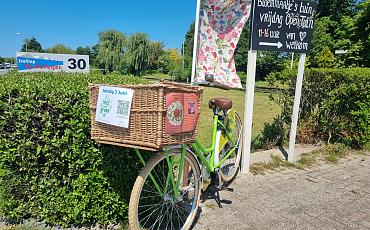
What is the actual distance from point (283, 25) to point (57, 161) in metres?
3.30

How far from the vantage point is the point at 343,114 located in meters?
5.22

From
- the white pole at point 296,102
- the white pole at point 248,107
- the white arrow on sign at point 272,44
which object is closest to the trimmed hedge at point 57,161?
the white pole at point 248,107

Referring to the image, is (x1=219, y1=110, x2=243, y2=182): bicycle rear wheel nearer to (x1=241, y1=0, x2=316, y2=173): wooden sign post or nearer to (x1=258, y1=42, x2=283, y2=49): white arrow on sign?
(x1=241, y1=0, x2=316, y2=173): wooden sign post

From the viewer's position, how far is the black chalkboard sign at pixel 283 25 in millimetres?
3641

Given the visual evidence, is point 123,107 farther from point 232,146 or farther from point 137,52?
point 137,52

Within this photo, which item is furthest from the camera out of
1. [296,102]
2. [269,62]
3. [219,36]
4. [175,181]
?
[269,62]

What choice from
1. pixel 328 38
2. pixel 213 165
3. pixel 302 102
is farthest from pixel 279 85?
pixel 328 38

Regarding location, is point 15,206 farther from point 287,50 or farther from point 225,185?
point 287,50

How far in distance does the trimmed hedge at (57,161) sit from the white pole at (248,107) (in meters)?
1.84

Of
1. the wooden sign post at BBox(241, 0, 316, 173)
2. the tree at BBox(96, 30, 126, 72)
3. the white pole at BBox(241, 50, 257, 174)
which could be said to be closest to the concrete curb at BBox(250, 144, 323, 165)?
the white pole at BBox(241, 50, 257, 174)

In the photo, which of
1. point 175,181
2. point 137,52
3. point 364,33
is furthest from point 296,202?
point 137,52

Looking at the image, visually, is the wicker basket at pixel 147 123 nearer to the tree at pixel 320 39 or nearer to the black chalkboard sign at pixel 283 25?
the black chalkboard sign at pixel 283 25

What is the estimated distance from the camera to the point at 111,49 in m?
54.5

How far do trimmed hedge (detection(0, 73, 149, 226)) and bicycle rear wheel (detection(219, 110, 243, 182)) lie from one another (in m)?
1.36
